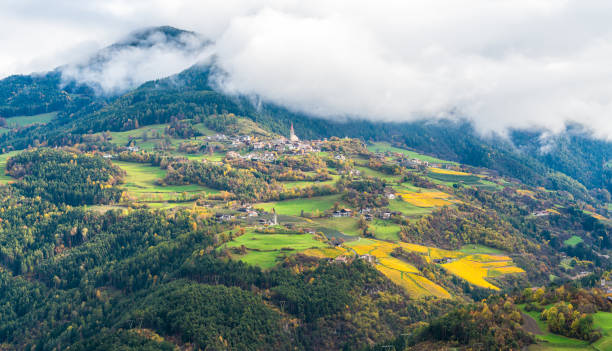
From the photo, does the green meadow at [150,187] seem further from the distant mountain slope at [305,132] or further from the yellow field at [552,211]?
the yellow field at [552,211]

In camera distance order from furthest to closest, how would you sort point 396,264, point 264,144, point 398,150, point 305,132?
point 305,132, point 398,150, point 264,144, point 396,264

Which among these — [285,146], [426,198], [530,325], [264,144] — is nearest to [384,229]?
[426,198]

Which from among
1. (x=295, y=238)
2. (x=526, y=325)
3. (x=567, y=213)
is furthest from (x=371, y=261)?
(x=567, y=213)

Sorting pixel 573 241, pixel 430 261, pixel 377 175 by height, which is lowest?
pixel 573 241

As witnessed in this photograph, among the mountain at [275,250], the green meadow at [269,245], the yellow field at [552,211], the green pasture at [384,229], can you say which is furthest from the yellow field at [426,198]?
the green meadow at [269,245]

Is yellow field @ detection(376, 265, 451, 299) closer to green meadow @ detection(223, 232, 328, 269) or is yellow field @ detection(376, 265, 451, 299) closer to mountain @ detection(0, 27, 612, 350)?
mountain @ detection(0, 27, 612, 350)

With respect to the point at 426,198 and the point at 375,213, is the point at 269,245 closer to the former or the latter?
the point at 375,213

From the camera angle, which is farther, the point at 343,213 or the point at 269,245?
the point at 343,213
